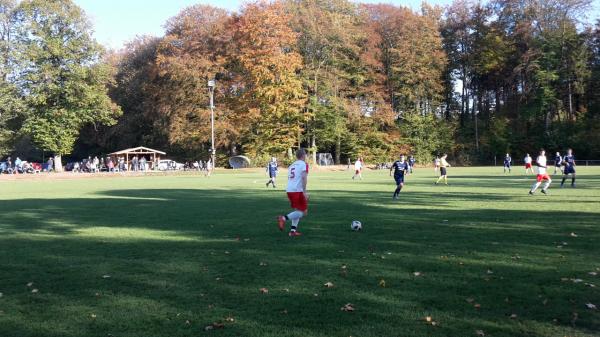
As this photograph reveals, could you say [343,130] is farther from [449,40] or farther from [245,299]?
Answer: [245,299]

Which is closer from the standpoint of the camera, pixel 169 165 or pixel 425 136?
pixel 169 165

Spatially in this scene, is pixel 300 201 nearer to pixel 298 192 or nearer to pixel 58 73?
pixel 298 192

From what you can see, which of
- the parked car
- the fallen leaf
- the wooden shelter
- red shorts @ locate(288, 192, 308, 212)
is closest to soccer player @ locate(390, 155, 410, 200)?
red shorts @ locate(288, 192, 308, 212)

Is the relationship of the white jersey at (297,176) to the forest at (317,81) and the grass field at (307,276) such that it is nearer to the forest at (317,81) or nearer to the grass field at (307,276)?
the grass field at (307,276)

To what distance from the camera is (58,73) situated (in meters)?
55.9

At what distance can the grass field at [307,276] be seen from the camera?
512cm

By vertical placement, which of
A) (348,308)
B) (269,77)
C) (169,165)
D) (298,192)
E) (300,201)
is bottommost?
(348,308)

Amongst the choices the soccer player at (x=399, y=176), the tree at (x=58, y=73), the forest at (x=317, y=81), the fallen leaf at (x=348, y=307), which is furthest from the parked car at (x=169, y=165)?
the fallen leaf at (x=348, y=307)

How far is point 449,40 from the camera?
72062 millimetres

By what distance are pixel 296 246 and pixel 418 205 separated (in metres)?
7.88

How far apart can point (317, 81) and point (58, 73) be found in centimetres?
3041

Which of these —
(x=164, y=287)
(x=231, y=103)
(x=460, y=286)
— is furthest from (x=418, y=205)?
(x=231, y=103)

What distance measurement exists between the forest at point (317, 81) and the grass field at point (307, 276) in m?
47.5

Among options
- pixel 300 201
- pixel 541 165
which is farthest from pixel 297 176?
pixel 541 165
